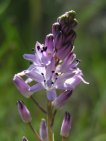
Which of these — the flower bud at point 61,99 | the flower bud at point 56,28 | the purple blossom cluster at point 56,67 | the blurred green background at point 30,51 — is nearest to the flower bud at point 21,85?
the purple blossom cluster at point 56,67

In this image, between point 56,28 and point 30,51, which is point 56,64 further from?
point 30,51

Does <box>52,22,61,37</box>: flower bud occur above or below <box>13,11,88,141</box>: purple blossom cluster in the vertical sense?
above

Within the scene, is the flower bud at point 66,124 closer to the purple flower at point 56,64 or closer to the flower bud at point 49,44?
the purple flower at point 56,64

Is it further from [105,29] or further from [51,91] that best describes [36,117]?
[105,29]

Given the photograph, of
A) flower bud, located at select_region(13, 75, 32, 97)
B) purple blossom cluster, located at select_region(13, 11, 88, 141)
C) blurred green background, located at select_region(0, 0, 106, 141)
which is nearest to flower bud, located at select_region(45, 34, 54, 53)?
purple blossom cluster, located at select_region(13, 11, 88, 141)

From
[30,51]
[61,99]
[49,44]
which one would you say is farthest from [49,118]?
[30,51]

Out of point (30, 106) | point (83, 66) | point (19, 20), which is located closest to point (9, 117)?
point (30, 106)

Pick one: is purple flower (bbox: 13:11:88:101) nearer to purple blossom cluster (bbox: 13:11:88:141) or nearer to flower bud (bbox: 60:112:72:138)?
purple blossom cluster (bbox: 13:11:88:141)

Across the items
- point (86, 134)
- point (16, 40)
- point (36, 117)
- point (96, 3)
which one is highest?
point (96, 3)
